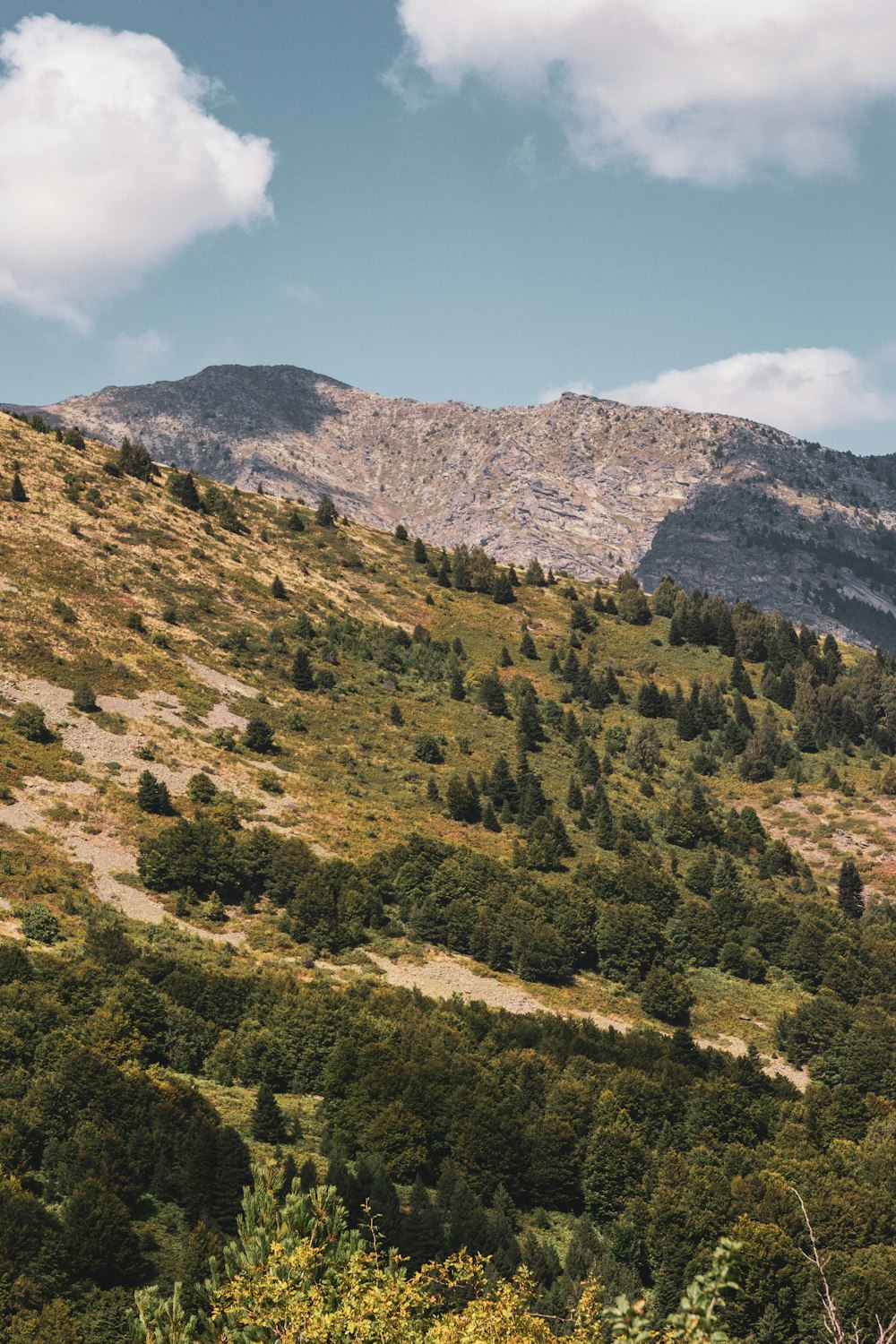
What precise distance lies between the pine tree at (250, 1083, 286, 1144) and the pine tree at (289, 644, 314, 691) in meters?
90.2

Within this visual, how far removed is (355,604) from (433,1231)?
5250 inches

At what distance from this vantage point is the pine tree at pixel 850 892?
4557 inches

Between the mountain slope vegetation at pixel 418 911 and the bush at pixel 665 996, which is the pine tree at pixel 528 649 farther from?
the bush at pixel 665 996

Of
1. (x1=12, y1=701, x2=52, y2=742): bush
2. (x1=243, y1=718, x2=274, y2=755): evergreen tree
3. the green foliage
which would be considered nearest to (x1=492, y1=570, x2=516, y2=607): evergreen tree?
(x1=243, y1=718, x2=274, y2=755): evergreen tree

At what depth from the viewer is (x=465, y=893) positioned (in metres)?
101

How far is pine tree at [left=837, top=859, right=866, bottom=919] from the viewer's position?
116 meters

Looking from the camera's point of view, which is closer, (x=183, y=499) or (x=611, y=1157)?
(x=611, y=1157)

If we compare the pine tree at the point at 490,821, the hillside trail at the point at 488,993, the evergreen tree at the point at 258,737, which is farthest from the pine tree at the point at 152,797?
the pine tree at the point at 490,821

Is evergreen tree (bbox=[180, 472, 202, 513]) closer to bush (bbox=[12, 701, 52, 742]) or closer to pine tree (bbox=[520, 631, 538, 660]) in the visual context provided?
pine tree (bbox=[520, 631, 538, 660])

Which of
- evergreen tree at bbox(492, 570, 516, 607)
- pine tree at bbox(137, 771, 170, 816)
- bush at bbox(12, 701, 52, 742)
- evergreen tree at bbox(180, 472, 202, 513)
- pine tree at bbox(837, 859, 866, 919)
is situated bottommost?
pine tree at bbox(837, 859, 866, 919)

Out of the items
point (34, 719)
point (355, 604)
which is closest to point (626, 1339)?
point (34, 719)

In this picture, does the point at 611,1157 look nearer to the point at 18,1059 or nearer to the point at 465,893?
the point at 18,1059

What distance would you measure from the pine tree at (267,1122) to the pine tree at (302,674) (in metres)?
90.2

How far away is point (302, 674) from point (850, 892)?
229 ft
